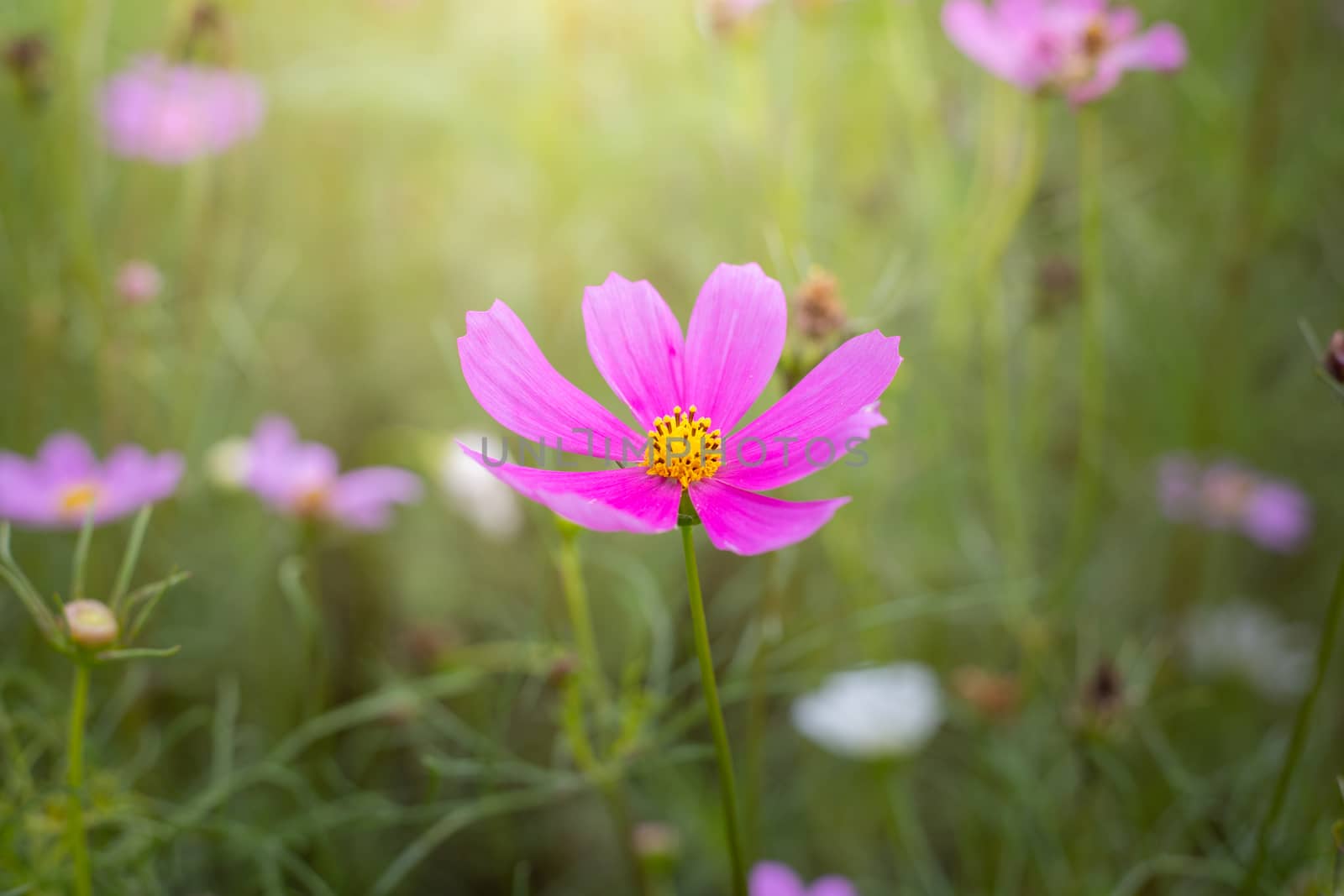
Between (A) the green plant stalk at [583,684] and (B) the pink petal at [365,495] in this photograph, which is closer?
(A) the green plant stalk at [583,684]

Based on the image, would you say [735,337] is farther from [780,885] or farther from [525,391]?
[780,885]

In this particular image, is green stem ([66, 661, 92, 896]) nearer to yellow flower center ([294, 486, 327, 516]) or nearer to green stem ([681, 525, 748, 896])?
green stem ([681, 525, 748, 896])

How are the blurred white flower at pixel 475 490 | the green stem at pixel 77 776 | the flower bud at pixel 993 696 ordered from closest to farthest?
1. the green stem at pixel 77 776
2. the flower bud at pixel 993 696
3. the blurred white flower at pixel 475 490

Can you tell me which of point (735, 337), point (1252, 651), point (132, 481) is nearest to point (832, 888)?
point (735, 337)

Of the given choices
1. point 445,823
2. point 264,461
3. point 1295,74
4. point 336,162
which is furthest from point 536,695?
point 1295,74

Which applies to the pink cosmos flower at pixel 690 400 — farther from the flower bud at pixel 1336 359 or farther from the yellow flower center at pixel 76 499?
the yellow flower center at pixel 76 499

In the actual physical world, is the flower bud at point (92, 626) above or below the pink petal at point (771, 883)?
above

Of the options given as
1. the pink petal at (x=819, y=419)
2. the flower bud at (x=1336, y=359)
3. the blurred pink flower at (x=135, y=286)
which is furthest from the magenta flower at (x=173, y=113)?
the flower bud at (x=1336, y=359)
